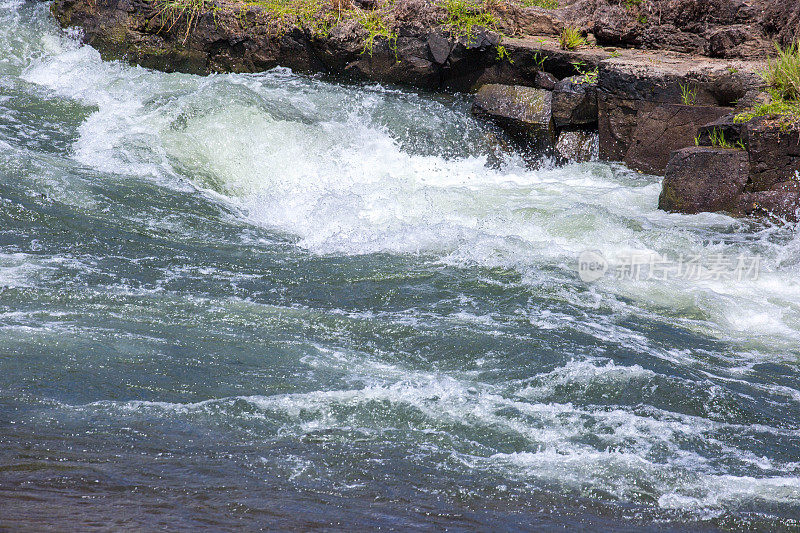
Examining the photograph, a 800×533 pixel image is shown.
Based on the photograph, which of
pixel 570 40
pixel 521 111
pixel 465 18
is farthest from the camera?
pixel 465 18

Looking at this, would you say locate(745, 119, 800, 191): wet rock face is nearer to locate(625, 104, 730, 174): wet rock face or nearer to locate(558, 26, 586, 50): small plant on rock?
A: locate(625, 104, 730, 174): wet rock face

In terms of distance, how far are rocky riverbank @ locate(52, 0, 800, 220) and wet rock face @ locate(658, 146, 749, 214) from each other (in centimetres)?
1

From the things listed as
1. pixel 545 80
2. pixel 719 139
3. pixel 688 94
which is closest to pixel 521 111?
pixel 545 80

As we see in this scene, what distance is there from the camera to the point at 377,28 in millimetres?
8883

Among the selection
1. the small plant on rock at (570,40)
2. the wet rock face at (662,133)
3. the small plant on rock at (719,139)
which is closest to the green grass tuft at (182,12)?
the small plant on rock at (570,40)

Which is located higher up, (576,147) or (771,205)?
(576,147)

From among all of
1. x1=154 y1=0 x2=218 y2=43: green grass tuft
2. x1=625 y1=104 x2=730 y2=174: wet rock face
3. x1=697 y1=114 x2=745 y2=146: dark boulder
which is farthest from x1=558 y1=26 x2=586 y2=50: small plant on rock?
x1=154 y1=0 x2=218 y2=43: green grass tuft

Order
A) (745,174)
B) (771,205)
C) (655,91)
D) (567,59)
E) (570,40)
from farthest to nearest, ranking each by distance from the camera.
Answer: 1. (570,40)
2. (567,59)
3. (655,91)
4. (745,174)
5. (771,205)

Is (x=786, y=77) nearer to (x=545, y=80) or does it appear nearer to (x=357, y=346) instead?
(x=545, y=80)

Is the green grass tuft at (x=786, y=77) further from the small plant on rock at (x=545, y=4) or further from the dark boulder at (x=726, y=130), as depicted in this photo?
the small plant on rock at (x=545, y=4)

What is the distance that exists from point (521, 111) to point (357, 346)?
17.5 feet

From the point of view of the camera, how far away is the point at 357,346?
3639 millimetres

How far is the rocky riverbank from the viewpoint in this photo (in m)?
6.50

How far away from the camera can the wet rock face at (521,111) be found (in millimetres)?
8016
